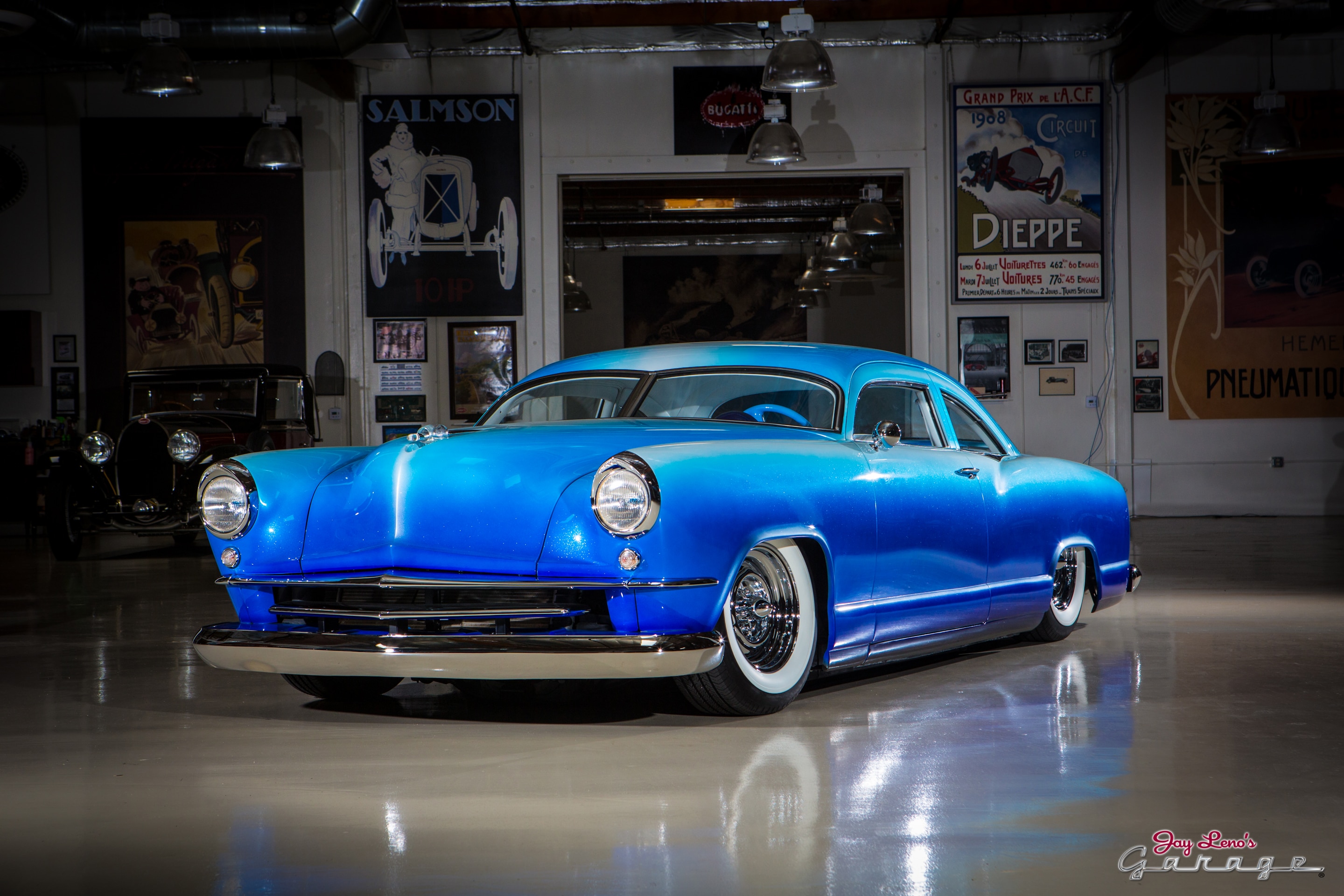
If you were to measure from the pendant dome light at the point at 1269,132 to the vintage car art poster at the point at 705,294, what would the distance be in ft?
47.6

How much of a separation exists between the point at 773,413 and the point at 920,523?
25.0 inches

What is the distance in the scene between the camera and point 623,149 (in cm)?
1449

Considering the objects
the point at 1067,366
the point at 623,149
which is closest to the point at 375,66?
the point at 623,149

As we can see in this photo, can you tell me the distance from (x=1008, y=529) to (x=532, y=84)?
1072 cm

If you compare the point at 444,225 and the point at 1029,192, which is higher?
the point at 1029,192

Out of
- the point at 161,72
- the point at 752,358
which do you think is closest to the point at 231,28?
the point at 161,72

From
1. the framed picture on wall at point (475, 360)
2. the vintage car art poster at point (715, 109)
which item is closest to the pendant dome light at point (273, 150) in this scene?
the framed picture on wall at point (475, 360)

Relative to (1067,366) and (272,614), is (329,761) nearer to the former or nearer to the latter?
(272,614)

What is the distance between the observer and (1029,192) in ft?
47.0

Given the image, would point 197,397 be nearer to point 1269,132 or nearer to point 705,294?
point 1269,132

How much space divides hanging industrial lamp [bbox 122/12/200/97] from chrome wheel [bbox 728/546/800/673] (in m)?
8.48

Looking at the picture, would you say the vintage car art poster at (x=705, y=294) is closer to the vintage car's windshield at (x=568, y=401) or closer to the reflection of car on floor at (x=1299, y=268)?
the reflection of car on floor at (x=1299, y=268)

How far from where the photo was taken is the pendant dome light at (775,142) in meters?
12.5

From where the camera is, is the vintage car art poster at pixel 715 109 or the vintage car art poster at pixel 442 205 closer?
the vintage car art poster at pixel 715 109
